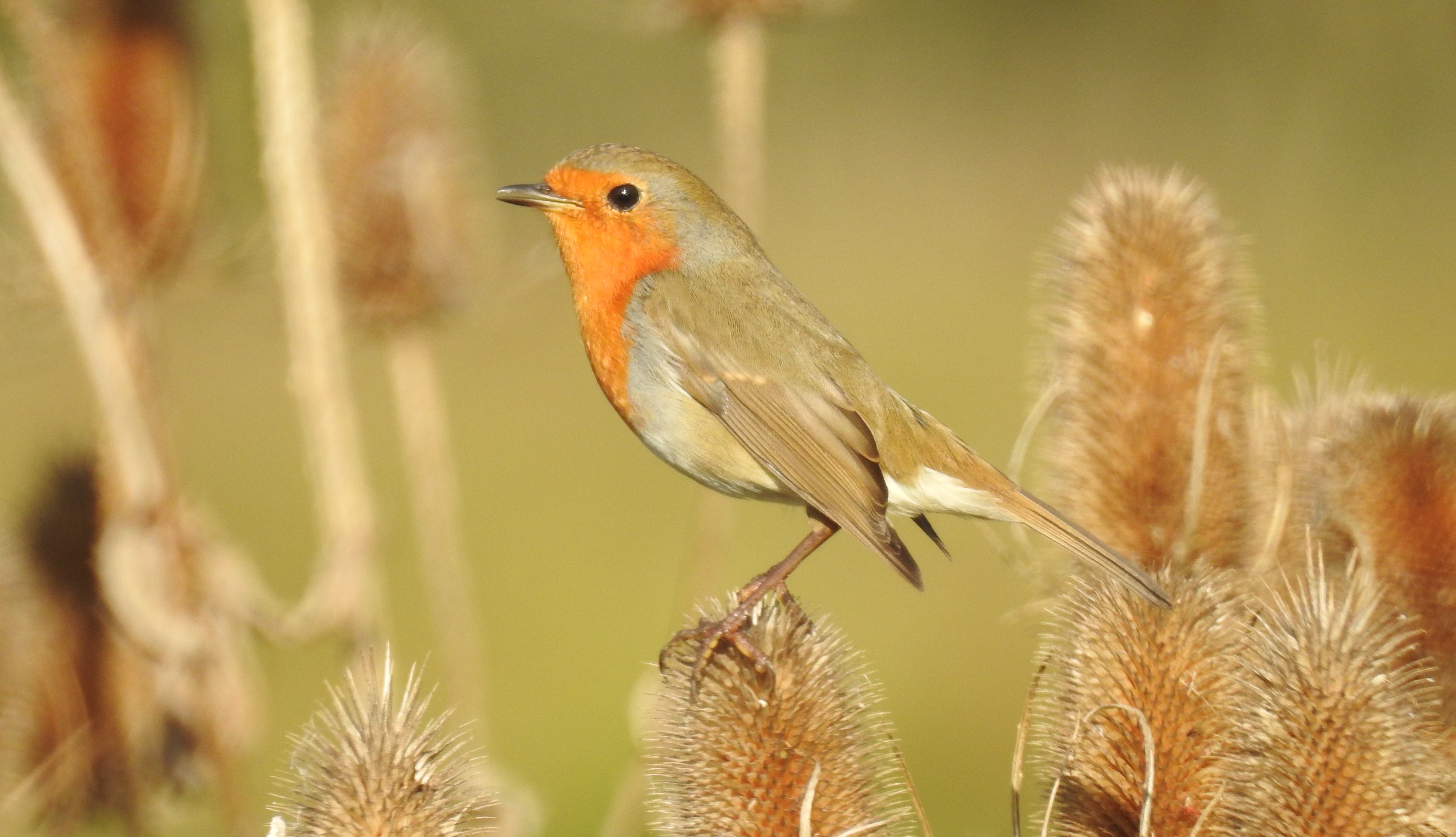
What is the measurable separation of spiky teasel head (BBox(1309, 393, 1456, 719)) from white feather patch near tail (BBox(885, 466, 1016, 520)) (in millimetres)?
784

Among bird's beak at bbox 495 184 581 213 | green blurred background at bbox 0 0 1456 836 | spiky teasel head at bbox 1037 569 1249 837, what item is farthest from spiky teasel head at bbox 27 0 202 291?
green blurred background at bbox 0 0 1456 836

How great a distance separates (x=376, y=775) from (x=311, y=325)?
154 cm

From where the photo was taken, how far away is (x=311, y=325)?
3266 mm

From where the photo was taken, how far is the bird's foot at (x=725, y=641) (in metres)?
2.41

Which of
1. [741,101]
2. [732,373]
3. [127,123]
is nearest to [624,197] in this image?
[732,373]

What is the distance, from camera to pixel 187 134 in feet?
13.5

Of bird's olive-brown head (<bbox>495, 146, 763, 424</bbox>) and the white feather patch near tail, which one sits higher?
bird's olive-brown head (<bbox>495, 146, 763, 424</bbox>)

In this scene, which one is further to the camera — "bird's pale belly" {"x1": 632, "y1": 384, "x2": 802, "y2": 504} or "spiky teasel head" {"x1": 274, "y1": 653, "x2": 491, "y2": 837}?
"bird's pale belly" {"x1": 632, "y1": 384, "x2": 802, "y2": 504}

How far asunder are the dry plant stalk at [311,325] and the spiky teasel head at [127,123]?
747mm

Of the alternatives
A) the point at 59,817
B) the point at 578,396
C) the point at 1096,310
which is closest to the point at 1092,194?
the point at 1096,310

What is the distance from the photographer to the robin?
336 cm

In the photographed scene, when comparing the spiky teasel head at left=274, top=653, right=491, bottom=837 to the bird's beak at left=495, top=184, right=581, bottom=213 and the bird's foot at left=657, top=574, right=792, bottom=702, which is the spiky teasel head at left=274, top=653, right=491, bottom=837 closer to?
the bird's foot at left=657, top=574, right=792, bottom=702

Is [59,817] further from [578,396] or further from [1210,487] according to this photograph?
[578,396]

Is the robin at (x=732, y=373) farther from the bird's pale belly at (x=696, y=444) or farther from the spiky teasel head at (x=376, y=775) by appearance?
the spiky teasel head at (x=376, y=775)
